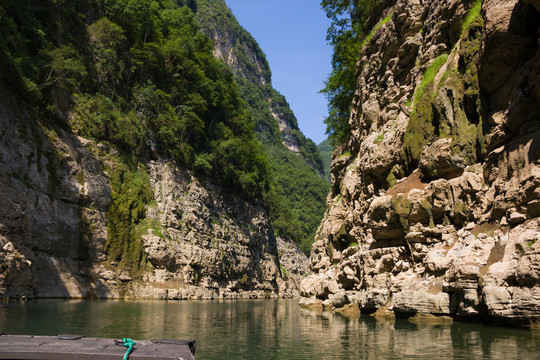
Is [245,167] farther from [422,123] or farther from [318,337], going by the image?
[318,337]

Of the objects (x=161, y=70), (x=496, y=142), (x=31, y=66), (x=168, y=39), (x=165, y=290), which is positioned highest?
(x=168, y=39)

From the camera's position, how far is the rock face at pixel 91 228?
2769 cm

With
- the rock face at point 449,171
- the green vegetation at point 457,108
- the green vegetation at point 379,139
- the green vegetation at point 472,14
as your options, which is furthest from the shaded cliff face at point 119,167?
the green vegetation at point 472,14

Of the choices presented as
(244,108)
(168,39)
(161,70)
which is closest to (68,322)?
(161,70)

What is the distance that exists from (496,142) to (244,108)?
59.1 metres

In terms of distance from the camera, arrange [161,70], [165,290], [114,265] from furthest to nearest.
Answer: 1. [161,70]
2. [165,290]
3. [114,265]

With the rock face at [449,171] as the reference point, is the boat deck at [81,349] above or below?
below

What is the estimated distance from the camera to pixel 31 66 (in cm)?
3203

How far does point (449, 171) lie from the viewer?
1822 centimetres

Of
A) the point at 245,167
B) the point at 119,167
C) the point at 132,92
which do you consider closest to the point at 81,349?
→ the point at 119,167

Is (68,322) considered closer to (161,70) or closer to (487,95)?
(487,95)

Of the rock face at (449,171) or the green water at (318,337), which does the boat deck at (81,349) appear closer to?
the green water at (318,337)

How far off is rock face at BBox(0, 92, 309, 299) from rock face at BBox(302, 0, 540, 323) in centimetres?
1898

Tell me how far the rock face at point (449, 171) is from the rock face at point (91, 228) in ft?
62.3
